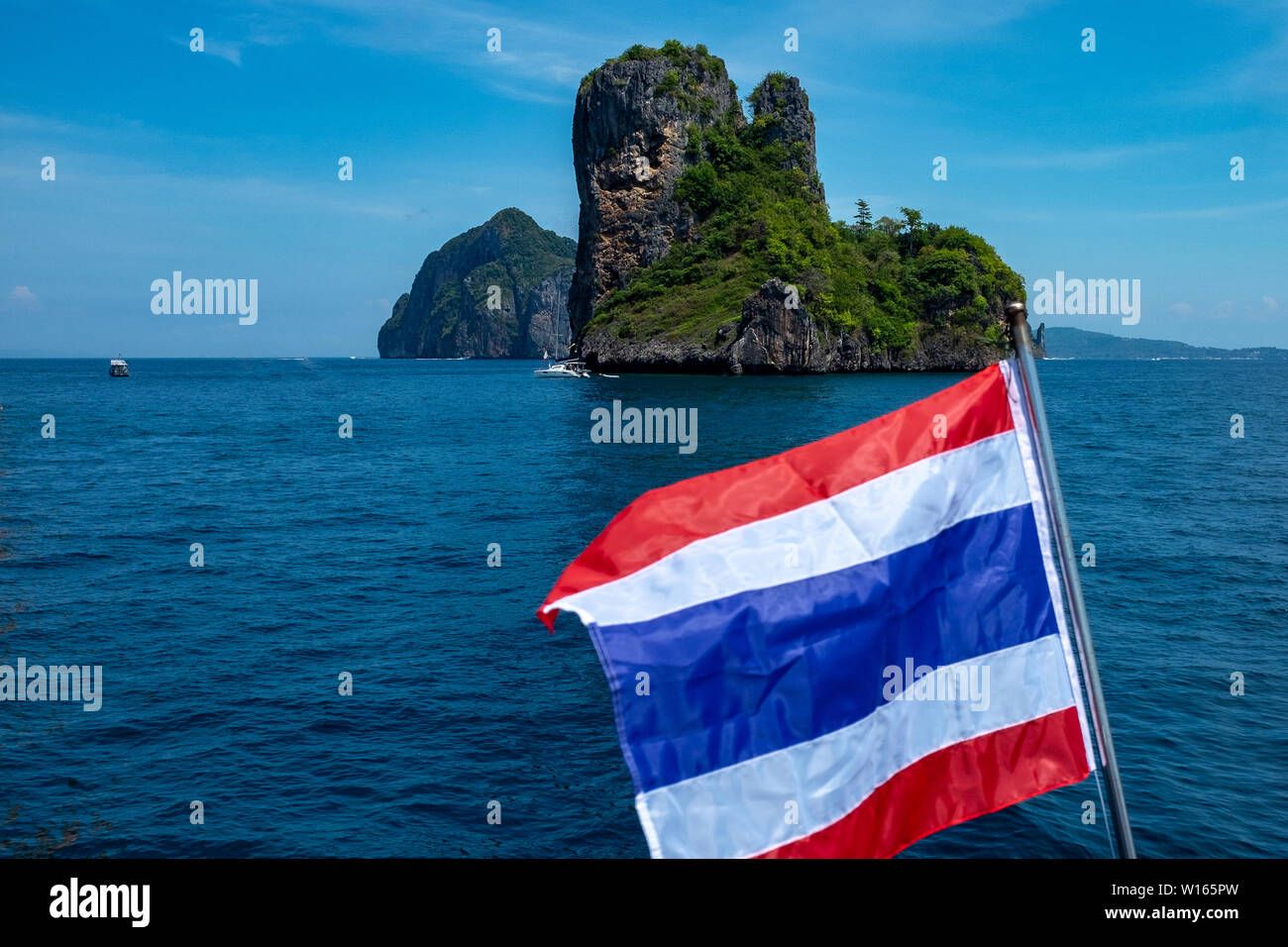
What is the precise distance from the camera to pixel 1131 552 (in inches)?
1150

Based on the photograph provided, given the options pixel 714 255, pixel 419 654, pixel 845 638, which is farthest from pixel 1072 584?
pixel 714 255

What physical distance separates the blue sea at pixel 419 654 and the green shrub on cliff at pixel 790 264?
72.5 m

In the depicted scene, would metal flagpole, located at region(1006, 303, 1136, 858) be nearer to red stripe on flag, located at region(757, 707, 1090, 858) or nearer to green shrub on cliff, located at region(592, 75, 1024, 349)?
red stripe on flag, located at region(757, 707, 1090, 858)

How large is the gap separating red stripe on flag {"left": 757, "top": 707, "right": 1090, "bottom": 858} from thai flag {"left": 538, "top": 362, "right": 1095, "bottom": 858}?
0.04 ft

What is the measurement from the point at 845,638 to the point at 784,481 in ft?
2.95

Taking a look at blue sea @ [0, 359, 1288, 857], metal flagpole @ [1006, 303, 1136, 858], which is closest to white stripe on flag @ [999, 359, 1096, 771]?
metal flagpole @ [1006, 303, 1136, 858]

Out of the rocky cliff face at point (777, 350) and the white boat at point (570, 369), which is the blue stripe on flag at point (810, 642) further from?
the white boat at point (570, 369)

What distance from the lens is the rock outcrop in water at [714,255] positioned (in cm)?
12038

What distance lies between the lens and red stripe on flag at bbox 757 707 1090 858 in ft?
17.5

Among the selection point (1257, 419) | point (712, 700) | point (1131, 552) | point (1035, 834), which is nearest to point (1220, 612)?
point (1131, 552)

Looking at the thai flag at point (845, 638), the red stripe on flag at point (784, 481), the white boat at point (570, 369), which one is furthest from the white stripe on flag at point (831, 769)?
the white boat at point (570, 369)

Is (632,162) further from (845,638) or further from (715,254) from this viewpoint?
(845,638)
